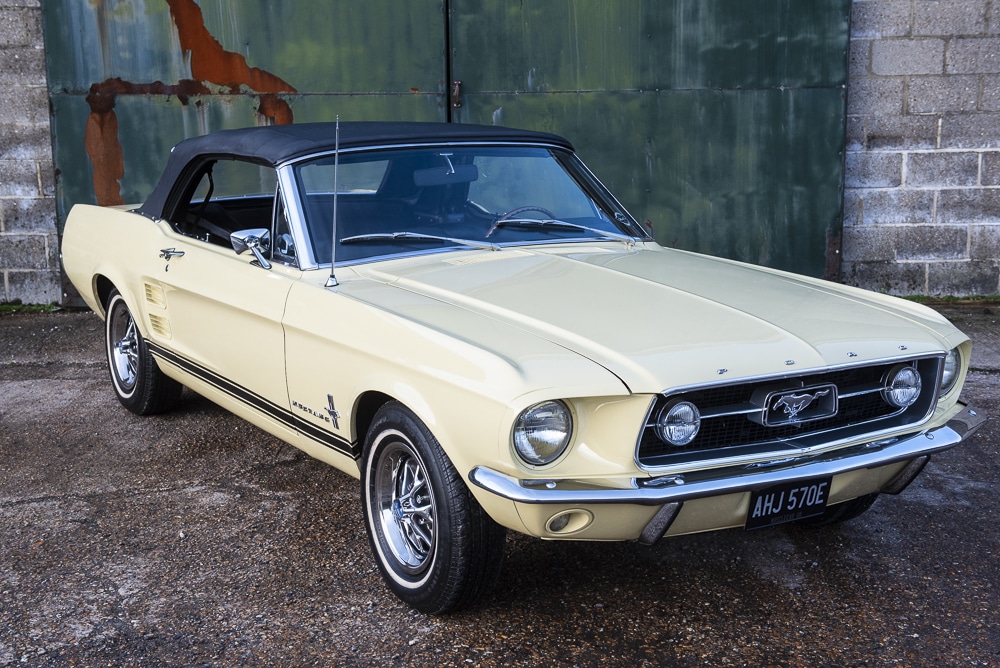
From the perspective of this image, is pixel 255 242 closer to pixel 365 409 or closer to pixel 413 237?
pixel 413 237

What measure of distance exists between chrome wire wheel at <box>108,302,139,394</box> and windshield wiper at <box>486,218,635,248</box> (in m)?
2.10

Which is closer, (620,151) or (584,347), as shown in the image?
(584,347)

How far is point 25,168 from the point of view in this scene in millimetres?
7426

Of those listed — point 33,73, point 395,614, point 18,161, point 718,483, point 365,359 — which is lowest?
point 395,614

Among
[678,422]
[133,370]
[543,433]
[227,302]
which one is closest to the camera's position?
[543,433]

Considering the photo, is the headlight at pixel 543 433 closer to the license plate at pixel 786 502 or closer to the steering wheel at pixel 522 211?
the license plate at pixel 786 502

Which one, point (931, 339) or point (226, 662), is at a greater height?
point (931, 339)

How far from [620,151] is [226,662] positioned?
18.0ft

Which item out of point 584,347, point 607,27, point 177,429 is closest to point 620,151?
point 607,27

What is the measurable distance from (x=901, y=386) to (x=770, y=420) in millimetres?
523

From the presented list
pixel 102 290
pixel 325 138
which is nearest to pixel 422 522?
pixel 325 138

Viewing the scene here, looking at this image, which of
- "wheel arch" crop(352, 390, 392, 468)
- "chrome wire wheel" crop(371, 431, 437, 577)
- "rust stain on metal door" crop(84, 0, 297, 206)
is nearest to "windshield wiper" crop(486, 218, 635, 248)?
"wheel arch" crop(352, 390, 392, 468)

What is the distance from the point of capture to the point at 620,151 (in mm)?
7504

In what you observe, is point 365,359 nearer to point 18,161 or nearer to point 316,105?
point 316,105
